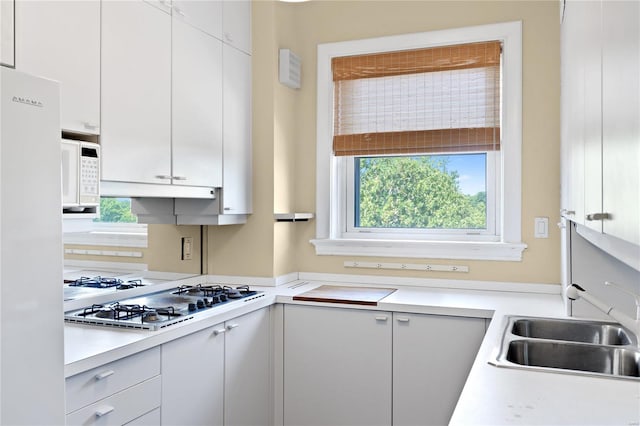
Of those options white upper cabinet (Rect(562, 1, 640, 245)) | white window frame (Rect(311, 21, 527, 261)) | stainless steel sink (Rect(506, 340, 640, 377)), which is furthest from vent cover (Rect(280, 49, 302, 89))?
stainless steel sink (Rect(506, 340, 640, 377))

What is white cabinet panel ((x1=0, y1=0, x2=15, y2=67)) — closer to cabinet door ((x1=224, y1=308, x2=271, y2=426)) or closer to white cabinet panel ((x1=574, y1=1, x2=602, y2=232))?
cabinet door ((x1=224, y1=308, x2=271, y2=426))

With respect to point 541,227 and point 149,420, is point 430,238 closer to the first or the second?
point 541,227

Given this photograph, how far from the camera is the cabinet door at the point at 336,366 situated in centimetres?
279

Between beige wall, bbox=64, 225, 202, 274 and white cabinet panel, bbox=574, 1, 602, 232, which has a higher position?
white cabinet panel, bbox=574, 1, 602, 232

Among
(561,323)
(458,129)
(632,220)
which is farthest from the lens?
(458,129)

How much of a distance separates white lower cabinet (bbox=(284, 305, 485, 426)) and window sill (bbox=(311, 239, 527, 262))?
24.4 inches

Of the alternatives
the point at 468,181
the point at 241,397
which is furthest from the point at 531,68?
the point at 241,397

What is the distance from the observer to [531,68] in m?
3.06

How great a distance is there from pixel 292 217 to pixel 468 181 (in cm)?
106

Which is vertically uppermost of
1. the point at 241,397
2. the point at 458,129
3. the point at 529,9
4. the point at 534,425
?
the point at 529,9

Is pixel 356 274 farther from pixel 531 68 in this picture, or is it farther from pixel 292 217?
pixel 531 68

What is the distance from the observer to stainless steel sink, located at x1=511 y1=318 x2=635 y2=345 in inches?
85.0

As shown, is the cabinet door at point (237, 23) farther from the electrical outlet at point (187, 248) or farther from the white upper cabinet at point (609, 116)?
the white upper cabinet at point (609, 116)

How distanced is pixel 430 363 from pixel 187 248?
1543mm
